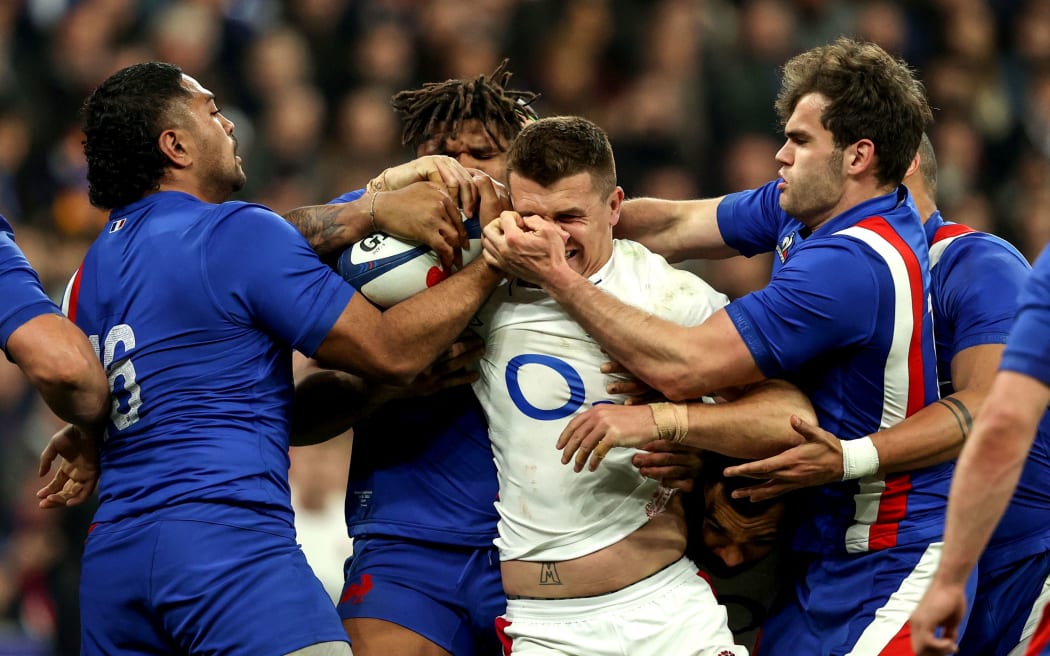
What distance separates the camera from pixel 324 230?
13.4ft

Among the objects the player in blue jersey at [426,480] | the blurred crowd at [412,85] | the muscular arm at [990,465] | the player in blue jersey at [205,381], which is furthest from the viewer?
the blurred crowd at [412,85]

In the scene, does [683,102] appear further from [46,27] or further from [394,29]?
[46,27]

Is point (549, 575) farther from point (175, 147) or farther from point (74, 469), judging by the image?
point (175, 147)

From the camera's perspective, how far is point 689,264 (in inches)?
345

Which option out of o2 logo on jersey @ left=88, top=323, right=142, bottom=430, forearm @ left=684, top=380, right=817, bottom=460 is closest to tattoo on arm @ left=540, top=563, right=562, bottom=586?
forearm @ left=684, top=380, right=817, bottom=460

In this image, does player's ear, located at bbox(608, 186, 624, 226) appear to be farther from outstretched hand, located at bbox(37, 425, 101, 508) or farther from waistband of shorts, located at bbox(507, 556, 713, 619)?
outstretched hand, located at bbox(37, 425, 101, 508)

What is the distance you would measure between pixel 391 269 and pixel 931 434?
5.56 feet

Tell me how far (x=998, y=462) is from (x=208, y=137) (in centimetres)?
254

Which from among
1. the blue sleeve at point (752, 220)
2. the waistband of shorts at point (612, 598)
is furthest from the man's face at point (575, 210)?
the waistband of shorts at point (612, 598)

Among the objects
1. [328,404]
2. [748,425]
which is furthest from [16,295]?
[748,425]

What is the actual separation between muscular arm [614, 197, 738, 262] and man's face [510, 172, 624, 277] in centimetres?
83

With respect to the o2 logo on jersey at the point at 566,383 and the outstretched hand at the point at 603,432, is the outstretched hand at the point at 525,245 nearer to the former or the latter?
the o2 logo on jersey at the point at 566,383

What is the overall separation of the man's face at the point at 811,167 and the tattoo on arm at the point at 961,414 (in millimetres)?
686

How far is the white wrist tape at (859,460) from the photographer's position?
148 inches
